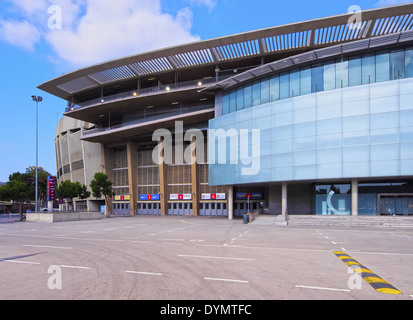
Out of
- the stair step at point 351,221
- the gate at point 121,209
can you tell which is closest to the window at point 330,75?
the stair step at point 351,221

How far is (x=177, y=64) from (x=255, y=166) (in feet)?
69.1

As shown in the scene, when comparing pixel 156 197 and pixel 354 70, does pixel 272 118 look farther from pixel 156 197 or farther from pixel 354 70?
pixel 156 197

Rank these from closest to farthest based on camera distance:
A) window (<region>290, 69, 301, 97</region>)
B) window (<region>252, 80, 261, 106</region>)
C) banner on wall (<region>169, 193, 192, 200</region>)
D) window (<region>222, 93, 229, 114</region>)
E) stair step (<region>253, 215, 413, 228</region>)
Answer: stair step (<region>253, 215, 413, 228</region>)
window (<region>290, 69, 301, 97</region>)
window (<region>252, 80, 261, 106</region>)
window (<region>222, 93, 229, 114</region>)
banner on wall (<region>169, 193, 192, 200</region>)

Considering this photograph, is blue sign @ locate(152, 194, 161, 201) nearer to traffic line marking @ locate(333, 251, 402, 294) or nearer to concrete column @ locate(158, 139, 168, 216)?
concrete column @ locate(158, 139, 168, 216)

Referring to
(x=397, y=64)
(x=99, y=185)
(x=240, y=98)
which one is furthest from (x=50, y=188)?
(x=397, y=64)

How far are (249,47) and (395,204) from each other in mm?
27143

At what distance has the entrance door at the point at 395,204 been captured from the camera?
3391 cm

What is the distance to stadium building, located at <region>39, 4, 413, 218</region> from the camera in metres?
31.3

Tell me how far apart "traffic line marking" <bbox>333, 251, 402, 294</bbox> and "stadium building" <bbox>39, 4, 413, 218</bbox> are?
23099 millimetres

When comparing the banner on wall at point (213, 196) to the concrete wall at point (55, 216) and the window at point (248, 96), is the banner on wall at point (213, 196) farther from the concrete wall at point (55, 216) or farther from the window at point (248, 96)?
the concrete wall at point (55, 216)

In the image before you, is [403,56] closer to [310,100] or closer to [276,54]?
[310,100]

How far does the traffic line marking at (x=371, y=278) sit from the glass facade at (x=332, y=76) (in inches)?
1036

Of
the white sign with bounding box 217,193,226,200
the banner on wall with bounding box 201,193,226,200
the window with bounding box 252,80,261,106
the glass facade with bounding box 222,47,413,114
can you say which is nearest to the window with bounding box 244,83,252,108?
the glass facade with bounding box 222,47,413,114

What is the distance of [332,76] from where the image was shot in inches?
1328
